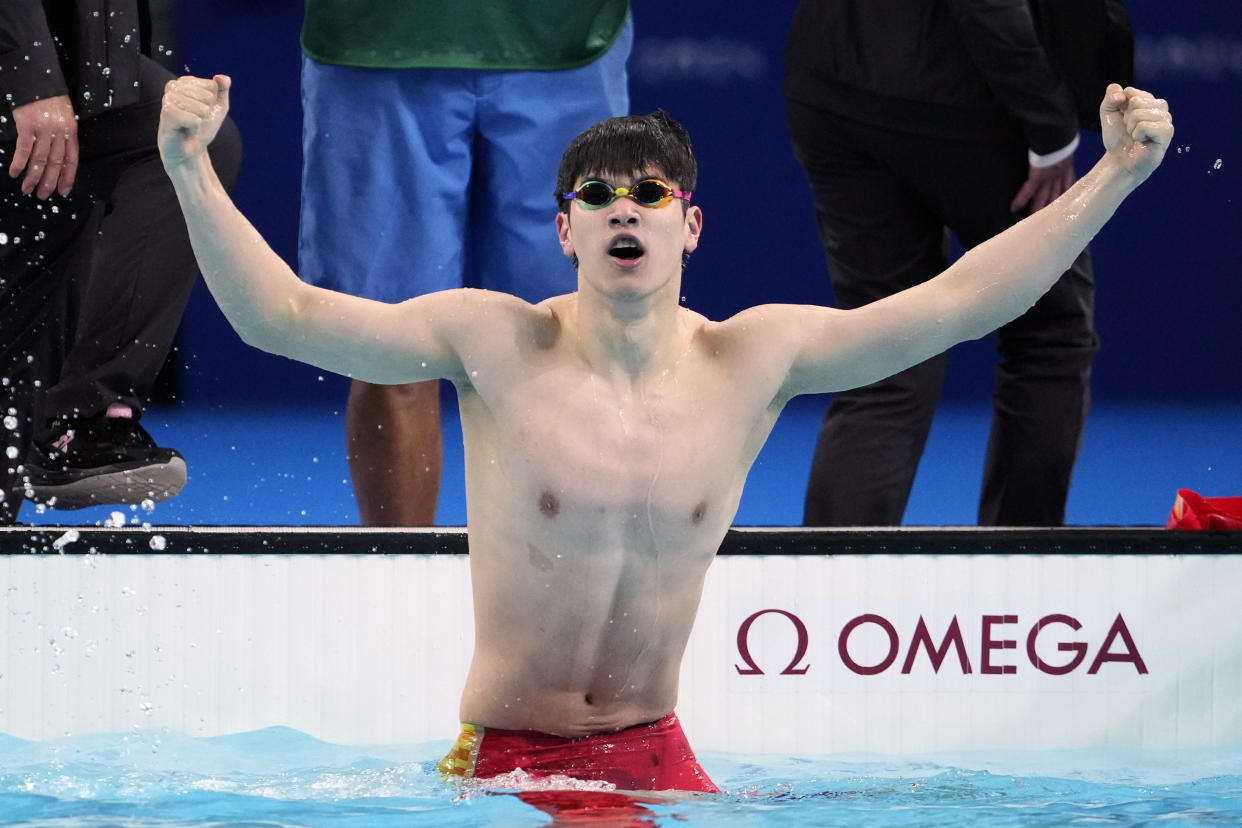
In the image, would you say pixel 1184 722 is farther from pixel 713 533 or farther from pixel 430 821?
pixel 430 821

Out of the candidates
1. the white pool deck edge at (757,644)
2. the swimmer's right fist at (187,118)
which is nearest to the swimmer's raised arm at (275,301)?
the swimmer's right fist at (187,118)

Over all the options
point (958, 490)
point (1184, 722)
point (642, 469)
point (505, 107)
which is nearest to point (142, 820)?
point (642, 469)

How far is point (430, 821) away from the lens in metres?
2.44

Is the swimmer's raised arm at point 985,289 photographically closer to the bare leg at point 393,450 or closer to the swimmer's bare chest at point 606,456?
the swimmer's bare chest at point 606,456

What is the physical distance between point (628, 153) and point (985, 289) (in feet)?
1.83

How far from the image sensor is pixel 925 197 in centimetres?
354

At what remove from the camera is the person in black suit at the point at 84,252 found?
333cm

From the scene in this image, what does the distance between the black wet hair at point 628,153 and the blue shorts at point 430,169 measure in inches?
42.4

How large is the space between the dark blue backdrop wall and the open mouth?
222 inches

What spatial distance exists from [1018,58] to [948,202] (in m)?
0.37

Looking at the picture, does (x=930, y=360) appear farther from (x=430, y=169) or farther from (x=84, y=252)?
(x=84, y=252)

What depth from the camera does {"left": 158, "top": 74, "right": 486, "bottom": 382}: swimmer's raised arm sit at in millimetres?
2045

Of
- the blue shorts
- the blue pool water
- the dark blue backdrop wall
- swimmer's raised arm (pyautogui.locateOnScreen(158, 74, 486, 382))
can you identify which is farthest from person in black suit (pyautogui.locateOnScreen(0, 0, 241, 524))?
the dark blue backdrop wall

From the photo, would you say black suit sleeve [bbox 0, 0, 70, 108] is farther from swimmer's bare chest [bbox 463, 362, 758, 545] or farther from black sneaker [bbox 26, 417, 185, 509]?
swimmer's bare chest [bbox 463, 362, 758, 545]
